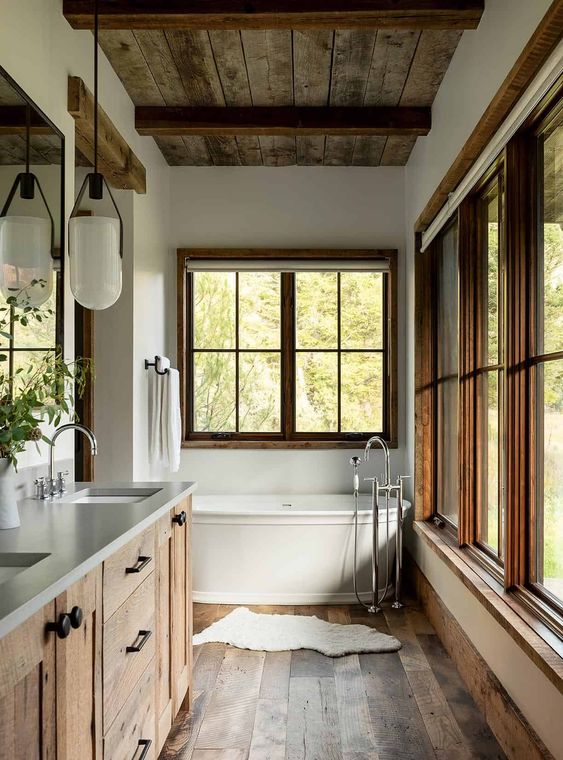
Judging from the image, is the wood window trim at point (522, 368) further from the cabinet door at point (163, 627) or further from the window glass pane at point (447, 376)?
the cabinet door at point (163, 627)

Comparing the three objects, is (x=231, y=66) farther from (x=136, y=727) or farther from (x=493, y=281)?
(x=136, y=727)

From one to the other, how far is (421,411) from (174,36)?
2.38 m

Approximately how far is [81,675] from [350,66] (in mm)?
2886

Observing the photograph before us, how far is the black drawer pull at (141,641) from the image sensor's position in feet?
6.15

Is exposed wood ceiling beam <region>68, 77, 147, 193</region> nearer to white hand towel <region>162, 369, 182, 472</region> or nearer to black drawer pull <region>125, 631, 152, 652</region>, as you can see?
white hand towel <region>162, 369, 182, 472</region>

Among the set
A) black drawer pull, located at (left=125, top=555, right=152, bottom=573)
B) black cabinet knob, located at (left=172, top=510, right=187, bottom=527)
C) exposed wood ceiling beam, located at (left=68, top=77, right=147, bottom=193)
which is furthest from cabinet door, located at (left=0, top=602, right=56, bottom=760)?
exposed wood ceiling beam, located at (left=68, top=77, right=147, bottom=193)

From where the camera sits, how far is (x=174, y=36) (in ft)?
9.99

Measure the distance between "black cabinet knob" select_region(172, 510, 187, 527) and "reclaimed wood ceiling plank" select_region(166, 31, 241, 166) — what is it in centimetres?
202

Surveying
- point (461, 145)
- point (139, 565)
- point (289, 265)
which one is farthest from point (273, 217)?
point (139, 565)

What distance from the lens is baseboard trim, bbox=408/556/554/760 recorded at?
7.02 feet

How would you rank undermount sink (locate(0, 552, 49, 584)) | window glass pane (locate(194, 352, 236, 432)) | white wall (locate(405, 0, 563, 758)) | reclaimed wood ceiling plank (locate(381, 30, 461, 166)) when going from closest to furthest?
undermount sink (locate(0, 552, 49, 584))
white wall (locate(405, 0, 563, 758))
reclaimed wood ceiling plank (locate(381, 30, 461, 166))
window glass pane (locate(194, 352, 236, 432))

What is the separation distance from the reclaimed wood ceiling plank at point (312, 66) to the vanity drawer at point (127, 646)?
2.34 m

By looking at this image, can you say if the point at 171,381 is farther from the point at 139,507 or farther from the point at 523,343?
the point at 523,343

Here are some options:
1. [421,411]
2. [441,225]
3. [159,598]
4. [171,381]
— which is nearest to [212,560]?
[171,381]
